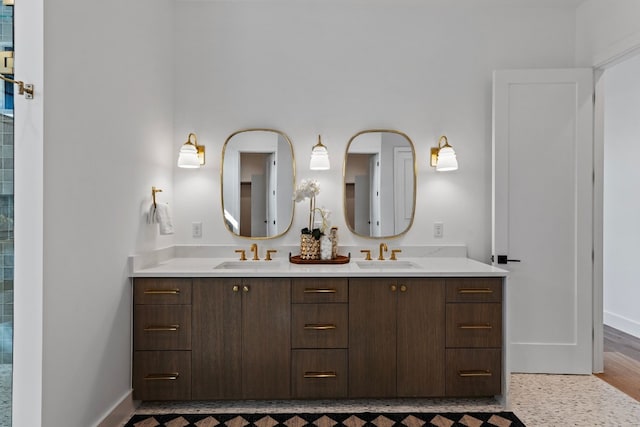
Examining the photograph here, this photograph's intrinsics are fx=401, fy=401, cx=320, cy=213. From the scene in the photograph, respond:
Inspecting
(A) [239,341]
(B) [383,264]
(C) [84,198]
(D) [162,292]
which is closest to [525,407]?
(B) [383,264]

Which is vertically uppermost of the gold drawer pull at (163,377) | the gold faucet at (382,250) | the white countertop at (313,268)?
the gold faucet at (382,250)

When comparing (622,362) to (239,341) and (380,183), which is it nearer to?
(380,183)

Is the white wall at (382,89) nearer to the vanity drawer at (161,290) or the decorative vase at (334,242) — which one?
the decorative vase at (334,242)

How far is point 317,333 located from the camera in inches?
93.0

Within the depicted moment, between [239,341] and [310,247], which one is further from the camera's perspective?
[310,247]

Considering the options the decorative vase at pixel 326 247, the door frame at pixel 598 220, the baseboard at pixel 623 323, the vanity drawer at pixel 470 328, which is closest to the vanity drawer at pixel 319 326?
the decorative vase at pixel 326 247

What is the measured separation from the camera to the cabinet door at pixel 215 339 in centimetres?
234

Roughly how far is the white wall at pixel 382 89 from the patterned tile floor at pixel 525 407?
106 centimetres

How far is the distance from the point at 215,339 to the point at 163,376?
1.21 feet

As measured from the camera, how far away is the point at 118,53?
2.16m

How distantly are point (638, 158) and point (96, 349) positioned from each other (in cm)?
461

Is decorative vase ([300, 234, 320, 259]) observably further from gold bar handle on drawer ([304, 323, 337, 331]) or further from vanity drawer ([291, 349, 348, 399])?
vanity drawer ([291, 349, 348, 399])

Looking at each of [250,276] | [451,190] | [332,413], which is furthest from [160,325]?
[451,190]

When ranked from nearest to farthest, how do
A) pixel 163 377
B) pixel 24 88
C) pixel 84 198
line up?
pixel 24 88, pixel 84 198, pixel 163 377
